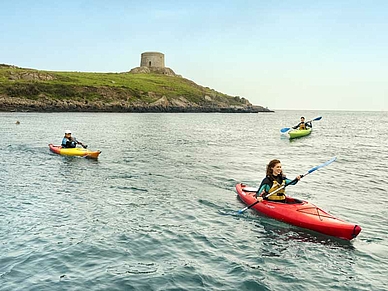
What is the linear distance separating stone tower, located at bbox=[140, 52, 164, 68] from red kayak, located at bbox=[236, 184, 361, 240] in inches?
6996

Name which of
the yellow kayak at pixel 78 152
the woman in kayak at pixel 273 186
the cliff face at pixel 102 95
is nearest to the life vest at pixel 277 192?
the woman in kayak at pixel 273 186

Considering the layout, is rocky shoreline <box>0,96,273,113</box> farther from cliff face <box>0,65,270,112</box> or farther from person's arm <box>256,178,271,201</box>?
person's arm <box>256,178,271,201</box>

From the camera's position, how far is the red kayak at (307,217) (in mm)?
10469

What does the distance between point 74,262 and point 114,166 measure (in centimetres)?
1372

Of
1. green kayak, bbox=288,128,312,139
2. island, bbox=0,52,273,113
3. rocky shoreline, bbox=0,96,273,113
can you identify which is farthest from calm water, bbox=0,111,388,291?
island, bbox=0,52,273,113

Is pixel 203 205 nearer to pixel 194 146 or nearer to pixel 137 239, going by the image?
pixel 137 239

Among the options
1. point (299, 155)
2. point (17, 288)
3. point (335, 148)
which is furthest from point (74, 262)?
point (335, 148)

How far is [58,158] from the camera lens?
24.7 metres

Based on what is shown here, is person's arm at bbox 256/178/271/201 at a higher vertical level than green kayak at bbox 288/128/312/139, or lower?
lower

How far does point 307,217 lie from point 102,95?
111823 millimetres

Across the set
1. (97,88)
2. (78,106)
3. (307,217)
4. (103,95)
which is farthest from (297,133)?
(97,88)

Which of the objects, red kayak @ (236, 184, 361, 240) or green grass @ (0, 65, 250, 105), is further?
green grass @ (0, 65, 250, 105)

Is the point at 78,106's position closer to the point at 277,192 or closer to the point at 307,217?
the point at 277,192

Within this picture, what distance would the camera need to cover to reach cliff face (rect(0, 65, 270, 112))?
4031 inches
